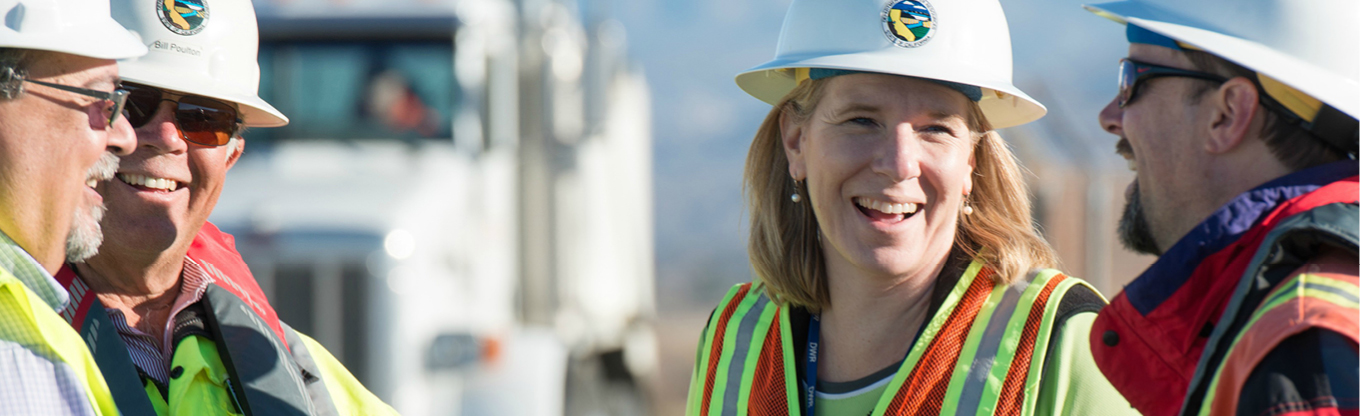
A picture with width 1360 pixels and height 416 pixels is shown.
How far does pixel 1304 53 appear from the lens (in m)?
1.55

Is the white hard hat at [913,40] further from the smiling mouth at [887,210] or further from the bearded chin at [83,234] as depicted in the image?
the bearded chin at [83,234]

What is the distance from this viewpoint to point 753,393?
2.38 meters

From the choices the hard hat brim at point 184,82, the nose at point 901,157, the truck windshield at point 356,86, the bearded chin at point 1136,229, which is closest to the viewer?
the bearded chin at point 1136,229

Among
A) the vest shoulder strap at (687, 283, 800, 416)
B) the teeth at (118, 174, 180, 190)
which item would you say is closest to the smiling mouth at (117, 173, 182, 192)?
the teeth at (118, 174, 180, 190)

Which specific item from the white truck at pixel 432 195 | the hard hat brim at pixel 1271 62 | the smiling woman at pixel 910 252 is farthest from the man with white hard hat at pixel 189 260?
the white truck at pixel 432 195

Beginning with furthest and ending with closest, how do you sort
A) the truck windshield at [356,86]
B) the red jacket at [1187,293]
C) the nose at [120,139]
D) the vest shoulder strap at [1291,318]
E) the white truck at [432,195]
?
the truck windshield at [356,86] → the white truck at [432,195] → the nose at [120,139] → the red jacket at [1187,293] → the vest shoulder strap at [1291,318]

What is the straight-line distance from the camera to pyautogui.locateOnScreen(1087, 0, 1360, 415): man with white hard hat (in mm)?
1300

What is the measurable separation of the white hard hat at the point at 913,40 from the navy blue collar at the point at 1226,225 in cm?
64

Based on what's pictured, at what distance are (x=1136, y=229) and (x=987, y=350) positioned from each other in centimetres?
37

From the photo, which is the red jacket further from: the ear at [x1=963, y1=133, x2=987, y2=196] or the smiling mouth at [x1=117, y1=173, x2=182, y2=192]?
the smiling mouth at [x1=117, y1=173, x2=182, y2=192]

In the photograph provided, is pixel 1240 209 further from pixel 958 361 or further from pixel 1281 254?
pixel 958 361

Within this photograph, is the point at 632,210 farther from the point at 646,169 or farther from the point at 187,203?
the point at 187,203

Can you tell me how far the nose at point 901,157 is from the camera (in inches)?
85.3

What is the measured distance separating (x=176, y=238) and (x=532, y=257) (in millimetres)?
4901
